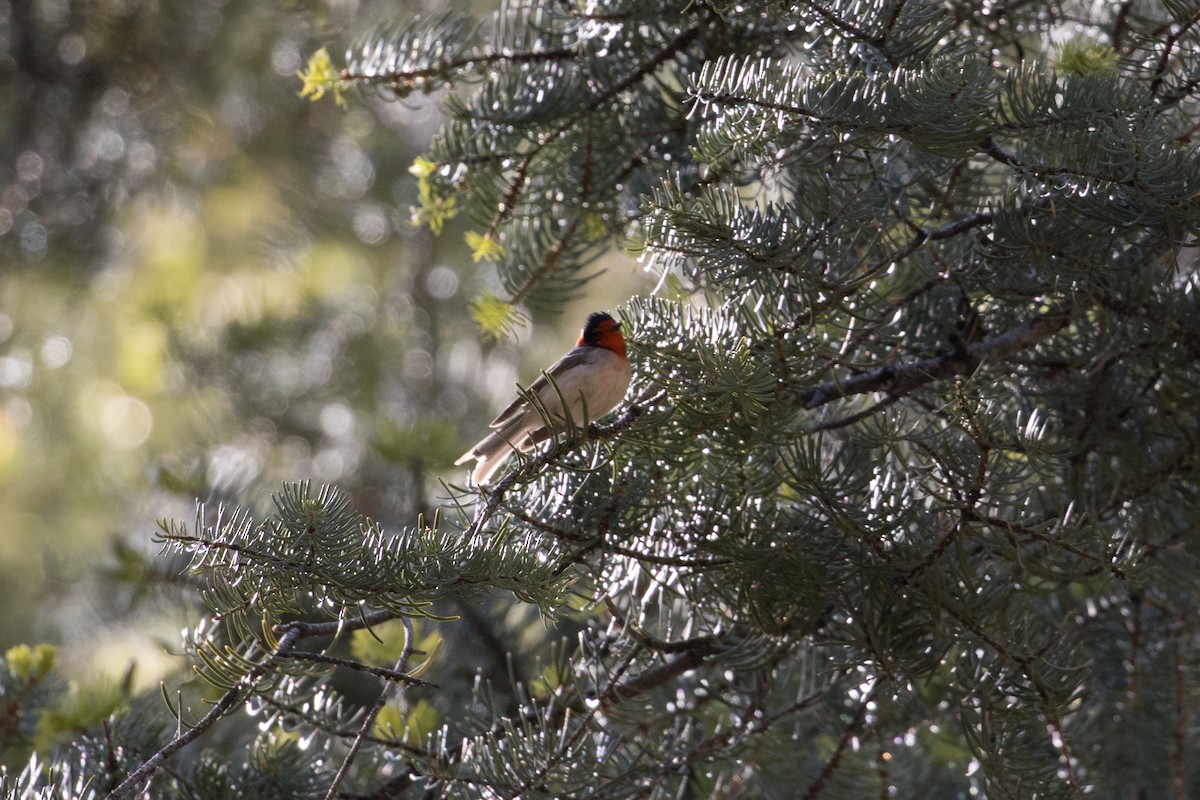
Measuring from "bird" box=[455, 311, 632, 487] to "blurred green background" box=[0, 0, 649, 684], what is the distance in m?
1.22

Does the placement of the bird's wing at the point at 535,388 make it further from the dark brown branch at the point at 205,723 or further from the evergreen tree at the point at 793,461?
the dark brown branch at the point at 205,723

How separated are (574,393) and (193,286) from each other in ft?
12.7

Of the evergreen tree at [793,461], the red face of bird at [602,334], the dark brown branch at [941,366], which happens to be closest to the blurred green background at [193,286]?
the red face of bird at [602,334]

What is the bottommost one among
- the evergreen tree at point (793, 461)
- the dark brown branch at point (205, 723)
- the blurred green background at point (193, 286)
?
the dark brown branch at point (205, 723)

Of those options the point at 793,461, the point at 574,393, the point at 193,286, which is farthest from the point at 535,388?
the point at 193,286

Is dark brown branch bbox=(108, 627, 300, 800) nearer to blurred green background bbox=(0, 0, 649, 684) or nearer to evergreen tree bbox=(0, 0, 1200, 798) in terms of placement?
evergreen tree bbox=(0, 0, 1200, 798)

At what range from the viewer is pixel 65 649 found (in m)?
4.32

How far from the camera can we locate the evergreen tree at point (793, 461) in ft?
4.90

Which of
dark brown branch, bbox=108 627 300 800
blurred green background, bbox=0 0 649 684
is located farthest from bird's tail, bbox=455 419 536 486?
blurred green background, bbox=0 0 649 684

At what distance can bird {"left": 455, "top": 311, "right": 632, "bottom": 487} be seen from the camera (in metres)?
2.07

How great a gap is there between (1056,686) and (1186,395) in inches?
25.0

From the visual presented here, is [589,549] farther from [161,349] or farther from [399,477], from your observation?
[161,349]

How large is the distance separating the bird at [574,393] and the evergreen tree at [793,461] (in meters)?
0.10

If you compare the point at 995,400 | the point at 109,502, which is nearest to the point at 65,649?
the point at 109,502
